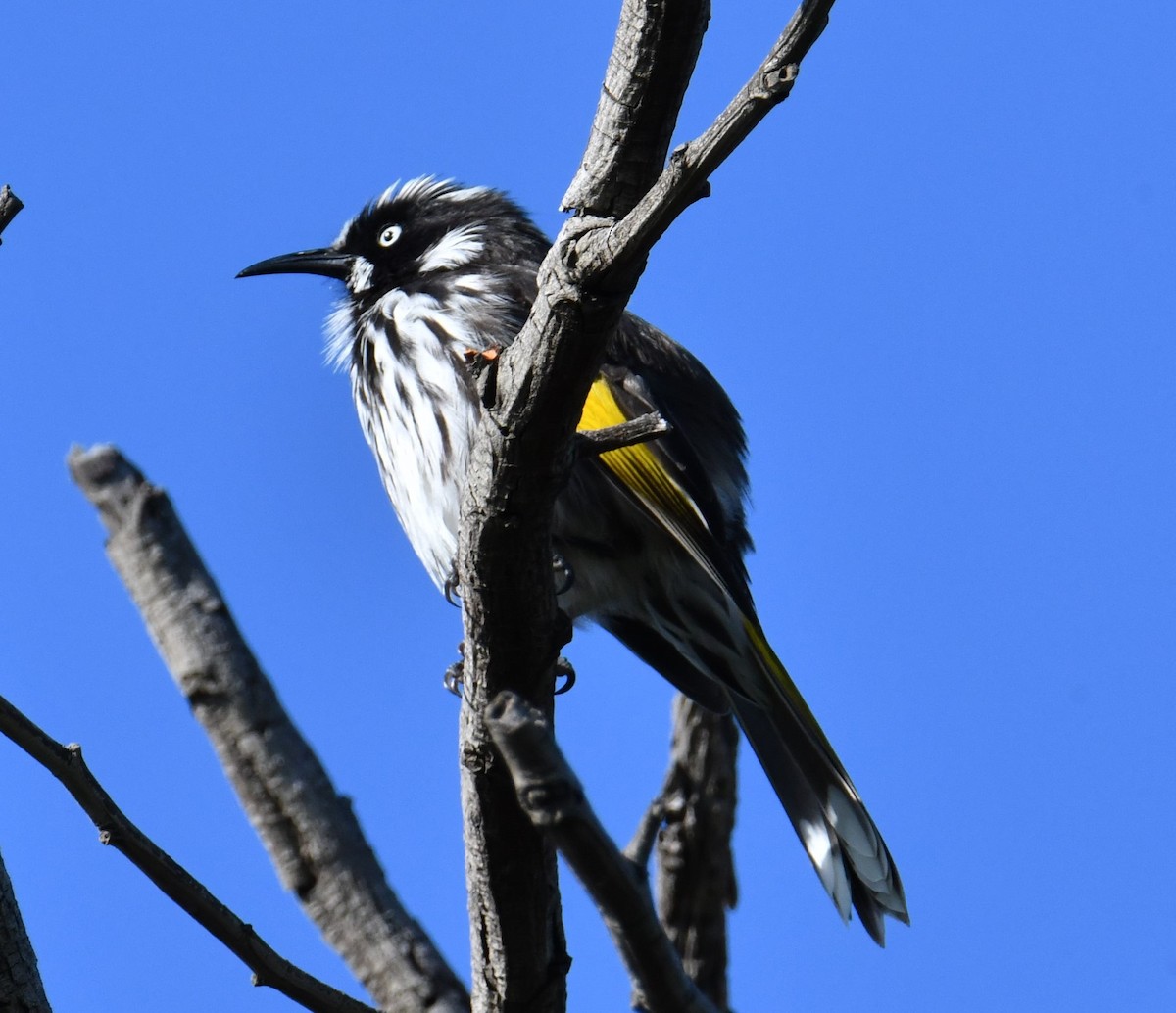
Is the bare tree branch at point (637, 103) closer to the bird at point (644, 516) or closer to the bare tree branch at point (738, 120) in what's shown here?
the bare tree branch at point (738, 120)

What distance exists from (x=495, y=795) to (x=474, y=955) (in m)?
0.40

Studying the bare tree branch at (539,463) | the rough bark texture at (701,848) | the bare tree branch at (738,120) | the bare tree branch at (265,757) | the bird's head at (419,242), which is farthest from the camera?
the bird's head at (419,242)

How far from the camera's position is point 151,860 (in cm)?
281

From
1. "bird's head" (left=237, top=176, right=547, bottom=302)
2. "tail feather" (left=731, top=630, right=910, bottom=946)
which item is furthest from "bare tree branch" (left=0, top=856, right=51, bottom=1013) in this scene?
"bird's head" (left=237, top=176, right=547, bottom=302)

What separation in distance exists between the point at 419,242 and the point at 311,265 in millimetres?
572

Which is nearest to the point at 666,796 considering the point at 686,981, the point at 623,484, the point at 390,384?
the point at 623,484

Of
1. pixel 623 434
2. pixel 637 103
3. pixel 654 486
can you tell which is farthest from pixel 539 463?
pixel 654 486

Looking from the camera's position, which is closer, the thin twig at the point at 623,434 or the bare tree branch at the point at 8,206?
the bare tree branch at the point at 8,206

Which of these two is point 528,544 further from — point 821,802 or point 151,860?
point 821,802

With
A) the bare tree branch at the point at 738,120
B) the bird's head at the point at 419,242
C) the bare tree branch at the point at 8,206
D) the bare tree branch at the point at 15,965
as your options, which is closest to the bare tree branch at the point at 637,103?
the bare tree branch at the point at 738,120

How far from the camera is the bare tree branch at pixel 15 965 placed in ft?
9.36

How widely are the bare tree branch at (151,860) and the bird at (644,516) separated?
1908mm

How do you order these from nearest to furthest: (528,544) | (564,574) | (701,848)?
1. (528,544)
2. (564,574)
3. (701,848)

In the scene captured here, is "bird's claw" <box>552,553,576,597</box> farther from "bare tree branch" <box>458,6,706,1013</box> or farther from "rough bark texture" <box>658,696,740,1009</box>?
"bare tree branch" <box>458,6,706,1013</box>
